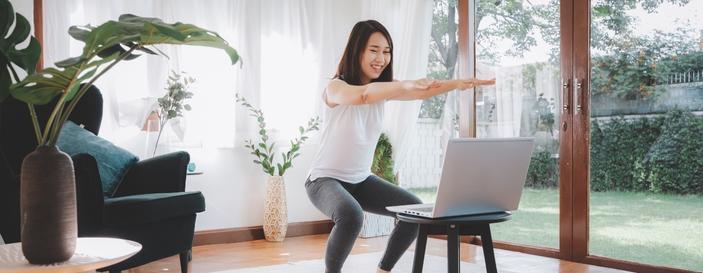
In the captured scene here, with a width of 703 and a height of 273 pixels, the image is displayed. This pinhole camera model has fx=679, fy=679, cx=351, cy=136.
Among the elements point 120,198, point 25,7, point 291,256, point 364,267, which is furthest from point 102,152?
point 364,267

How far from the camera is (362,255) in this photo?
4.14m

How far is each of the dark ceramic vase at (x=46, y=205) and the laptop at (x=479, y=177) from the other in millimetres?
932

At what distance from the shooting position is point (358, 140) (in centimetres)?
265

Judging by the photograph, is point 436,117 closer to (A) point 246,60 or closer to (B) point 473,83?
(A) point 246,60

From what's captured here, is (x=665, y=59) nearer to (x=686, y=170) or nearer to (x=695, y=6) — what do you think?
(x=695, y=6)

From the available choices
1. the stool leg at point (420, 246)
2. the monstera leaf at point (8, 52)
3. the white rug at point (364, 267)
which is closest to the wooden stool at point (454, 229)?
the stool leg at point (420, 246)

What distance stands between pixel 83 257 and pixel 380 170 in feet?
10.9

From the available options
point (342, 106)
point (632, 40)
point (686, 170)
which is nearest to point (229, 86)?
point (342, 106)

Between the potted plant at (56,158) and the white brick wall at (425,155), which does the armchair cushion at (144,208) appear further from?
the white brick wall at (425,155)

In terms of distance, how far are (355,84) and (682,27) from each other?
1864 mm

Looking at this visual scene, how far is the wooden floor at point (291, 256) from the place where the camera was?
3.69 m

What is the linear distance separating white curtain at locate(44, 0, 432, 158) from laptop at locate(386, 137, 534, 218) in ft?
9.07

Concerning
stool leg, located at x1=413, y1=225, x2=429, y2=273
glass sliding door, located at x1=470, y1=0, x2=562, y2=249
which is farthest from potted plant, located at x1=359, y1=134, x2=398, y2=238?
stool leg, located at x1=413, y1=225, x2=429, y2=273

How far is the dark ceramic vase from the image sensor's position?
5.06 feet
